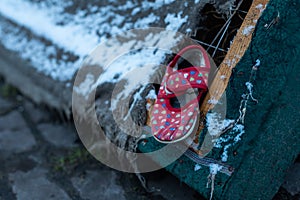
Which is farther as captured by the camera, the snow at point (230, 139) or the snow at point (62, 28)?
the snow at point (62, 28)

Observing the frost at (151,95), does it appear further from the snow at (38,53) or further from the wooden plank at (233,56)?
the snow at (38,53)

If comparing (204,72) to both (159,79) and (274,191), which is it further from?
(274,191)

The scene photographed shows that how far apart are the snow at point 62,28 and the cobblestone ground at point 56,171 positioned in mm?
305

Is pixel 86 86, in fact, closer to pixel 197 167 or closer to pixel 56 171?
pixel 56 171

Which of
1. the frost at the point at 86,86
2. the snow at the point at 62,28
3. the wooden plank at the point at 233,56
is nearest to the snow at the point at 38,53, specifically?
the snow at the point at 62,28

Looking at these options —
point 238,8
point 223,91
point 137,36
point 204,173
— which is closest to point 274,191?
point 204,173

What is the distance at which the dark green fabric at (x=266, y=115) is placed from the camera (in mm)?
1147

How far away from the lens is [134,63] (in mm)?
1672

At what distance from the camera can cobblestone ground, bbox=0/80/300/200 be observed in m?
1.58

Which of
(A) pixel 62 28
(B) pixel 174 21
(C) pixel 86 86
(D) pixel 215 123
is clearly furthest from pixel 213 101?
(A) pixel 62 28

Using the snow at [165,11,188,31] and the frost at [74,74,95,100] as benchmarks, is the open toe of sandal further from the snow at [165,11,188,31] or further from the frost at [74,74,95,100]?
the frost at [74,74,95,100]

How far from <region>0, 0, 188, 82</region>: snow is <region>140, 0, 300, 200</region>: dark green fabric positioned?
46cm

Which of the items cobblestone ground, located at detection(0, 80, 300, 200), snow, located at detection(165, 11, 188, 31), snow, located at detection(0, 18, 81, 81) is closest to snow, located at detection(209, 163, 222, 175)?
cobblestone ground, located at detection(0, 80, 300, 200)

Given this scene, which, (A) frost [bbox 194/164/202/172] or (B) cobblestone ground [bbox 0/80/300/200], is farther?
(B) cobblestone ground [bbox 0/80/300/200]
